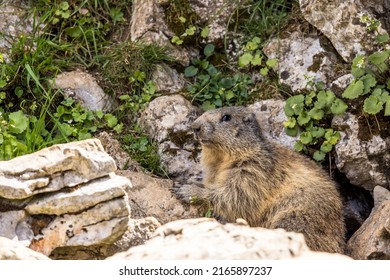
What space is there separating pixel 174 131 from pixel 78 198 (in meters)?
2.80

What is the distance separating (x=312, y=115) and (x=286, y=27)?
1237 millimetres

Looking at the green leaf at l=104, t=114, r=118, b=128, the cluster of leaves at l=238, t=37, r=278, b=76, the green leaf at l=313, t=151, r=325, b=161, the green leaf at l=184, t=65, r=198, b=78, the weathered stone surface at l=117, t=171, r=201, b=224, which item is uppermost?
the cluster of leaves at l=238, t=37, r=278, b=76

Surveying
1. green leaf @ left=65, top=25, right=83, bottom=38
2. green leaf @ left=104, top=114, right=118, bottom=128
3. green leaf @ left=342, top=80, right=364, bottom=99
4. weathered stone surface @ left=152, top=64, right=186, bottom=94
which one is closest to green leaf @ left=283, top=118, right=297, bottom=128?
green leaf @ left=342, top=80, right=364, bottom=99

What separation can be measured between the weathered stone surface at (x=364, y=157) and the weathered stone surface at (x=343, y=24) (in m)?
0.78

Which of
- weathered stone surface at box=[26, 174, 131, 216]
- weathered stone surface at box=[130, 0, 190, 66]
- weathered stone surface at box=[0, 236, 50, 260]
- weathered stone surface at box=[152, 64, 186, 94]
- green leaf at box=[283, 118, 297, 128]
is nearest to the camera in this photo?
weathered stone surface at box=[0, 236, 50, 260]

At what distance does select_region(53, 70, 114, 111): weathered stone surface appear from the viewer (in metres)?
9.24

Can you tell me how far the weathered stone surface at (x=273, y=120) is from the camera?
910 cm

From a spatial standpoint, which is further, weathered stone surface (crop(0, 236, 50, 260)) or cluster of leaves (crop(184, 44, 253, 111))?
cluster of leaves (crop(184, 44, 253, 111))

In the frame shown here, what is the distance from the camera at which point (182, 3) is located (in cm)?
960

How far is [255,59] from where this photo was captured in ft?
30.9

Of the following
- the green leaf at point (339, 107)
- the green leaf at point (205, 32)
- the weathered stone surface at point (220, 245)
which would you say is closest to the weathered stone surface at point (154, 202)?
the green leaf at point (339, 107)

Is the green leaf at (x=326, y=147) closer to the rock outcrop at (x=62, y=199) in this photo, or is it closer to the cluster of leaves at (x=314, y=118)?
the cluster of leaves at (x=314, y=118)

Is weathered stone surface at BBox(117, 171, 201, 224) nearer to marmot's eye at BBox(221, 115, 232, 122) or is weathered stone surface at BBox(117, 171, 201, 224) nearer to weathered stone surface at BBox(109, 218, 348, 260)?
marmot's eye at BBox(221, 115, 232, 122)

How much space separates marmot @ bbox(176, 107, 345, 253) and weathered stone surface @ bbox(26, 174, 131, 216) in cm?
185
